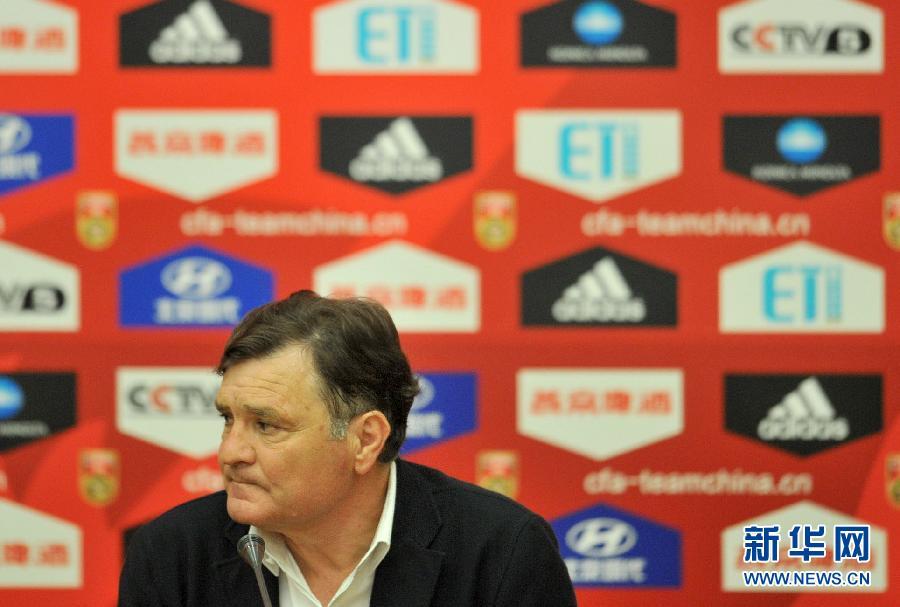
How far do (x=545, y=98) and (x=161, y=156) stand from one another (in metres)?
1.08

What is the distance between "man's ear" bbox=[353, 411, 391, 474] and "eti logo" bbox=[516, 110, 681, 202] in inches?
52.4

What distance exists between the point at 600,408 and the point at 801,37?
1.17 m

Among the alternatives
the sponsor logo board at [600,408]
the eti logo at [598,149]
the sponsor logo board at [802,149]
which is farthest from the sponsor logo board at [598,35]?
the sponsor logo board at [600,408]

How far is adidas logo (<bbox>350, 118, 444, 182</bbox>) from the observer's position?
2.86 metres

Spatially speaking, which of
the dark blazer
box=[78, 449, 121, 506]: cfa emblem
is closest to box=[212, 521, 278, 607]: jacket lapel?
the dark blazer

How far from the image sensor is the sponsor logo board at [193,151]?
286 cm

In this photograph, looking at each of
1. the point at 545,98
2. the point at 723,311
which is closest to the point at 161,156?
the point at 545,98

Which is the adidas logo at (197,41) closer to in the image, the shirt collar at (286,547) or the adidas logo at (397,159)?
the adidas logo at (397,159)

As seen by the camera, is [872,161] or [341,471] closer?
[341,471]

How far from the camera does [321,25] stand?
2.86 m

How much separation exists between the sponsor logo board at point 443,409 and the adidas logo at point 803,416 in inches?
32.1

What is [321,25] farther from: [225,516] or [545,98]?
[225,516]

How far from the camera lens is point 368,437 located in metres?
1.68

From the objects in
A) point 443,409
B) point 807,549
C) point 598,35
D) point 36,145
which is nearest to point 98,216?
point 36,145
